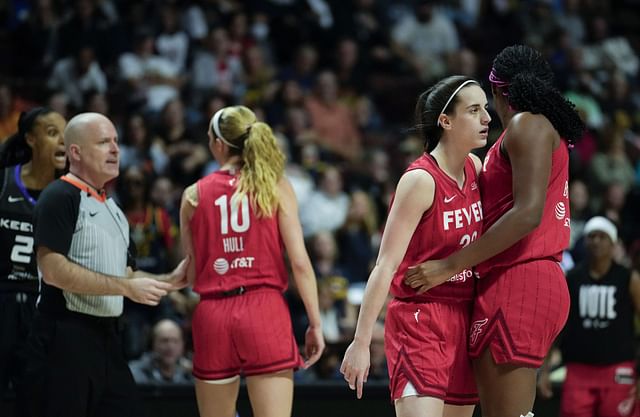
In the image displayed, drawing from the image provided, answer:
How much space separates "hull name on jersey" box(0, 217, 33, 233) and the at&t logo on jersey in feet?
3.58

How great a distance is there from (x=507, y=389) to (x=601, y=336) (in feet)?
12.2

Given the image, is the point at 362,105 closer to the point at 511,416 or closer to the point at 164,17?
the point at 164,17

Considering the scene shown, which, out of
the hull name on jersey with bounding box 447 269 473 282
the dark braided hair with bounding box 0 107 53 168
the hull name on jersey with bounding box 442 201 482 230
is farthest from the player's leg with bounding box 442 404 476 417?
the dark braided hair with bounding box 0 107 53 168

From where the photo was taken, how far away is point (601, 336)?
787 cm

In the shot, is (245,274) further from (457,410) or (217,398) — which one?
(457,410)

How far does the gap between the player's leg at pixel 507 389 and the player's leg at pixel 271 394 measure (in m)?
1.24

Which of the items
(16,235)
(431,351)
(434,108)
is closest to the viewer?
(431,351)

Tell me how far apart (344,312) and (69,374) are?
4.68 meters

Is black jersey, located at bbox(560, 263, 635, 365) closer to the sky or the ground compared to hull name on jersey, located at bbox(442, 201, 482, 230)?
closer to the ground

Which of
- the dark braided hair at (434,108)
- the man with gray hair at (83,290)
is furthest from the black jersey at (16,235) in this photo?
the dark braided hair at (434,108)

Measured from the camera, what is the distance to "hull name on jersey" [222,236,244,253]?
5.45 metres

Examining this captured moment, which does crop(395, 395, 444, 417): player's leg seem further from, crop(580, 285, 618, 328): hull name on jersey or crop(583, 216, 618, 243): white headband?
crop(583, 216, 618, 243): white headband

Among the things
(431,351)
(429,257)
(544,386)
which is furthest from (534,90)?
(544,386)

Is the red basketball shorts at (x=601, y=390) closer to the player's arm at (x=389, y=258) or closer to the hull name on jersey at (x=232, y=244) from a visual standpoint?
the hull name on jersey at (x=232, y=244)
